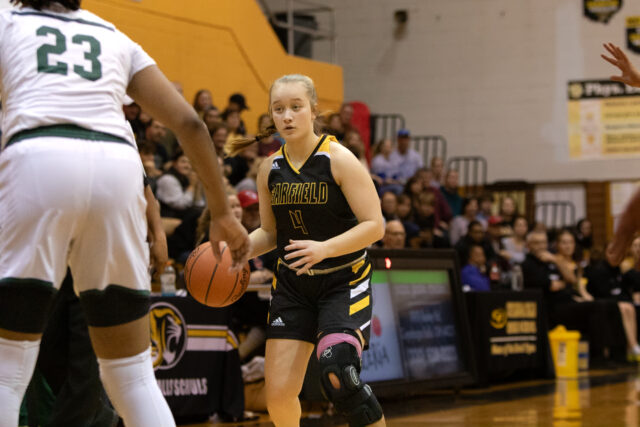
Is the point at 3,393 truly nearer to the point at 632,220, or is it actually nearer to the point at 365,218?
the point at 365,218

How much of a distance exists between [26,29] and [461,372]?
6.86 metres

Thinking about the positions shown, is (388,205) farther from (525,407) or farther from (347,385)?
(347,385)

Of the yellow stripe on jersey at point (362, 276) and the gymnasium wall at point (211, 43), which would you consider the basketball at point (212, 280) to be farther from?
the gymnasium wall at point (211, 43)

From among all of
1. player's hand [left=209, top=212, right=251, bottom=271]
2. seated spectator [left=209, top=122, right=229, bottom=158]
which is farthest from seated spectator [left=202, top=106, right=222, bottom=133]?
player's hand [left=209, top=212, right=251, bottom=271]

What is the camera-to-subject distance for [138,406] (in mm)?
2754

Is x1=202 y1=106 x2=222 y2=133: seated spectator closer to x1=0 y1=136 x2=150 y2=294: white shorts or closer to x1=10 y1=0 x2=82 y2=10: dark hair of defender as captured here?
x1=10 y1=0 x2=82 y2=10: dark hair of defender

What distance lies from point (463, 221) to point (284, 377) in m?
10.0

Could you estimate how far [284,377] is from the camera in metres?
4.04

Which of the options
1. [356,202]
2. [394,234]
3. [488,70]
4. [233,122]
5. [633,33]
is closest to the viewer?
[356,202]

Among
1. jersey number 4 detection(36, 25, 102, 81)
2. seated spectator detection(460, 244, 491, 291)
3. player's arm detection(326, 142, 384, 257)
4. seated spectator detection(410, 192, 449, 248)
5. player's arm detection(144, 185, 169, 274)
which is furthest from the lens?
seated spectator detection(410, 192, 449, 248)

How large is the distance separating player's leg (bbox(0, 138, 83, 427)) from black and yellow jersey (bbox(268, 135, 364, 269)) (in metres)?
1.66

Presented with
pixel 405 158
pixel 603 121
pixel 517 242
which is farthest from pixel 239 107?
pixel 603 121

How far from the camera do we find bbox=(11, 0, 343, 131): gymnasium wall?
12242 millimetres

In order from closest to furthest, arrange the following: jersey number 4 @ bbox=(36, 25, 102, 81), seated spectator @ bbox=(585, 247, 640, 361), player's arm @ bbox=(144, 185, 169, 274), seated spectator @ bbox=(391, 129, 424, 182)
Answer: jersey number 4 @ bbox=(36, 25, 102, 81) < player's arm @ bbox=(144, 185, 169, 274) < seated spectator @ bbox=(585, 247, 640, 361) < seated spectator @ bbox=(391, 129, 424, 182)
